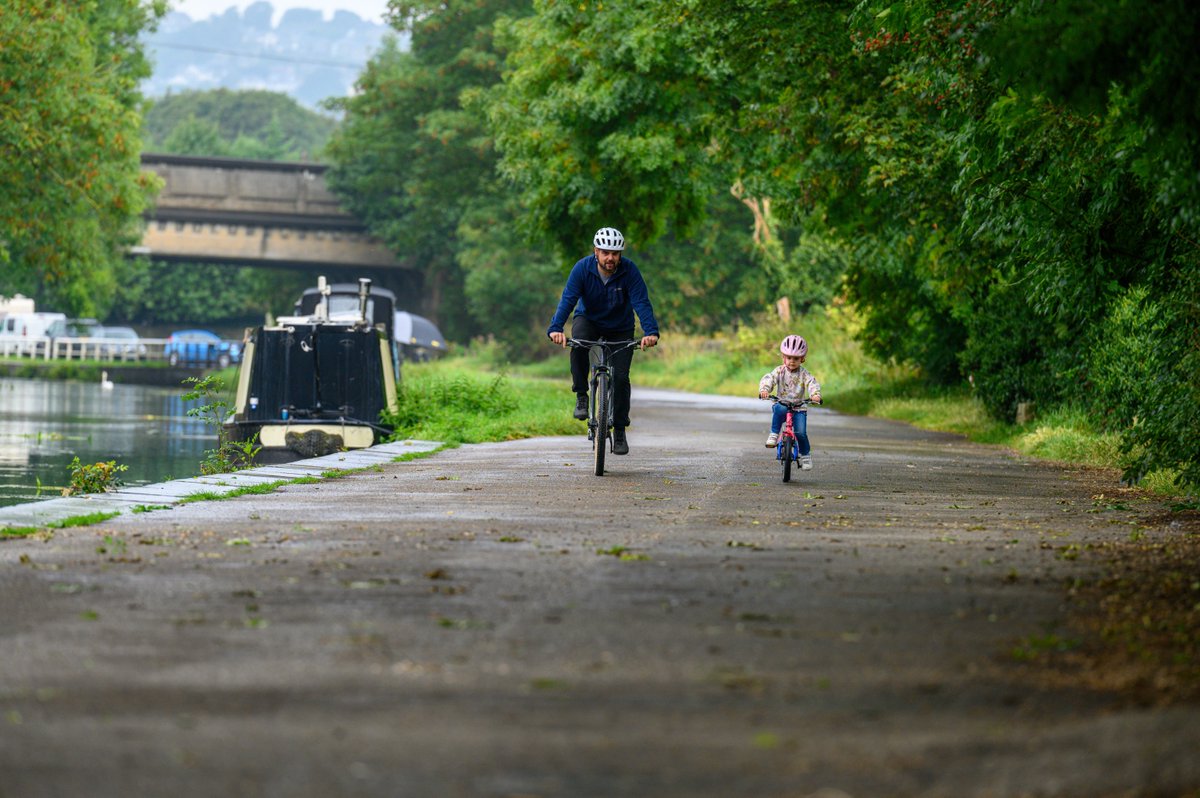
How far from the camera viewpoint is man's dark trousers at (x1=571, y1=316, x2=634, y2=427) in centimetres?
1382

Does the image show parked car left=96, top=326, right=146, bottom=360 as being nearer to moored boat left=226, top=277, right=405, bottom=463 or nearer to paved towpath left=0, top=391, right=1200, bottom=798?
moored boat left=226, top=277, right=405, bottom=463

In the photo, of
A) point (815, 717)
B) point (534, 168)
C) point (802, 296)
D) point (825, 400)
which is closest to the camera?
point (815, 717)

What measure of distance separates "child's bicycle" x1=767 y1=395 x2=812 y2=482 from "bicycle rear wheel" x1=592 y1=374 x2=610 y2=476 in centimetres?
140

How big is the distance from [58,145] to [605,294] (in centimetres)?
2338

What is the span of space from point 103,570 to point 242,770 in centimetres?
336

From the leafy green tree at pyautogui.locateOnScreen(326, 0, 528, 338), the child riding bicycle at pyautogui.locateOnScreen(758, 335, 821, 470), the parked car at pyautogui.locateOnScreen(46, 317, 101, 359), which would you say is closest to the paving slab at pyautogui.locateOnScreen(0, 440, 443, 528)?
the child riding bicycle at pyautogui.locateOnScreen(758, 335, 821, 470)

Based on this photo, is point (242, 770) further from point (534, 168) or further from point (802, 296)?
point (802, 296)

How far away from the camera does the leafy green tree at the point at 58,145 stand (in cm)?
3297

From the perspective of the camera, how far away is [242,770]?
3.75 m

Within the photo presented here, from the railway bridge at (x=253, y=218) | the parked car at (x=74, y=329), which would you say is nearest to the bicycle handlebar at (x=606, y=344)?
the railway bridge at (x=253, y=218)

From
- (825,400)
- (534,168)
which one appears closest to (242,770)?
(534,168)

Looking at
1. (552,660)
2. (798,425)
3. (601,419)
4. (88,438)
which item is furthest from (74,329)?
(552,660)

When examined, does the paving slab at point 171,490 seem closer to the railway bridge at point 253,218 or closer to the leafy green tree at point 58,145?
the leafy green tree at point 58,145

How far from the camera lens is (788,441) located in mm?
13336
